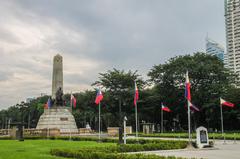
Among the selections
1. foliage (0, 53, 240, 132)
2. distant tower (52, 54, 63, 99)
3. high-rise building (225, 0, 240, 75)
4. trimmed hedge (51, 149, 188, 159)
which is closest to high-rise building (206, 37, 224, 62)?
high-rise building (225, 0, 240, 75)

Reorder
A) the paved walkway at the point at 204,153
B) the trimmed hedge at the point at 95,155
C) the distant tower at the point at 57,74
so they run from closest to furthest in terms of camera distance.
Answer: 1. the trimmed hedge at the point at 95,155
2. the paved walkway at the point at 204,153
3. the distant tower at the point at 57,74

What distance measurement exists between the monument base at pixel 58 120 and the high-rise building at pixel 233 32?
55796 mm

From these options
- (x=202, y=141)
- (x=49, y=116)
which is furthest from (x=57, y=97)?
(x=202, y=141)

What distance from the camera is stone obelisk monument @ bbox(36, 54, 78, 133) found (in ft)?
143

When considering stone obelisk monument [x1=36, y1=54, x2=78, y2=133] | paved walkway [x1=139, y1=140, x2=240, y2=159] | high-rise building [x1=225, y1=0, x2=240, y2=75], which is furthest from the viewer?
high-rise building [x1=225, y1=0, x2=240, y2=75]

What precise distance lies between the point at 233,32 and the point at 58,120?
206 feet

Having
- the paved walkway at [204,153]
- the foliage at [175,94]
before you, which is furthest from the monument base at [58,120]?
the paved walkway at [204,153]

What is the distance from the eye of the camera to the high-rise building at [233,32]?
87.8m

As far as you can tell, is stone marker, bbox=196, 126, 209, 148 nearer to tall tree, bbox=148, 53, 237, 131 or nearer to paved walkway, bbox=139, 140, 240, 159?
paved walkway, bbox=139, 140, 240, 159

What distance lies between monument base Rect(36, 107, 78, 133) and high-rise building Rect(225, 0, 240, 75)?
55796mm

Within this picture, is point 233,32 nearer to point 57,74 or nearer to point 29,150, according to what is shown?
point 57,74

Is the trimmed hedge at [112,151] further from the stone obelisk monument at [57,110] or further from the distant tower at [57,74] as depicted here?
the distant tower at [57,74]

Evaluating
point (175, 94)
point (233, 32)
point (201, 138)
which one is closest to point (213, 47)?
point (233, 32)

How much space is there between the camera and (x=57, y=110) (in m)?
44.1
